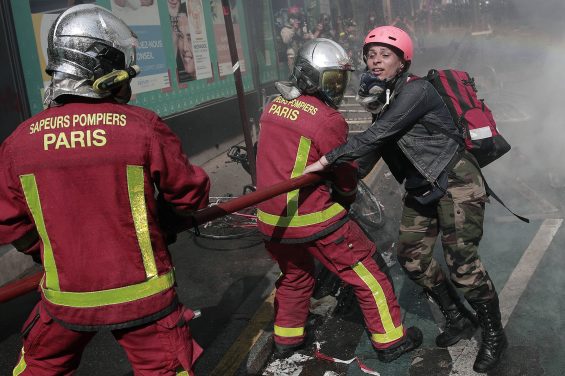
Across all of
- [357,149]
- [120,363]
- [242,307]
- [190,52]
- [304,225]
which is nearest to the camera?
[357,149]

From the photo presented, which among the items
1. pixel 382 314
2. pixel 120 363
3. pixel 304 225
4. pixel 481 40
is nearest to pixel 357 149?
pixel 304 225

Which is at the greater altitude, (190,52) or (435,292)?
(190,52)

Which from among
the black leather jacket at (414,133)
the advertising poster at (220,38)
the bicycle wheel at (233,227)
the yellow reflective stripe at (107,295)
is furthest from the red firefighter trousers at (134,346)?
the advertising poster at (220,38)

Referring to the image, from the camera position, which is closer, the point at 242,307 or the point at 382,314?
the point at 382,314

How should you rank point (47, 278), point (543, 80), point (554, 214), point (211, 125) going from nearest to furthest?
point (47, 278) → point (554, 214) → point (211, 125) → point (543, 80)

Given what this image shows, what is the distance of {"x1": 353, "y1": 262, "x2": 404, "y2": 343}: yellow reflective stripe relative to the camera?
3.58 meters

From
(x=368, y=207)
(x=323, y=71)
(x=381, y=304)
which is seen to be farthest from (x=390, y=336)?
(x=368, y=207)

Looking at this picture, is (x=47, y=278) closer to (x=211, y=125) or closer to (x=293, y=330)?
(x=293, y=330)

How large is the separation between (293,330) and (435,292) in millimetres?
960

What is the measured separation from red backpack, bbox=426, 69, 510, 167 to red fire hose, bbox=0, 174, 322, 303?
884mm

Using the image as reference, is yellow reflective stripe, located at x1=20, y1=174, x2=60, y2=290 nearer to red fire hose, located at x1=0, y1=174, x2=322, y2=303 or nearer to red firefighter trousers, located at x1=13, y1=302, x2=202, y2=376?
red fire hose, located at x1=0, y1=174, x2=322, y2=303

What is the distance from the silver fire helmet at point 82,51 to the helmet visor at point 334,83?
151cm

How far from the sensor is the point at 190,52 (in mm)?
8750

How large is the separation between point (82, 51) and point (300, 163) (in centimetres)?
156
